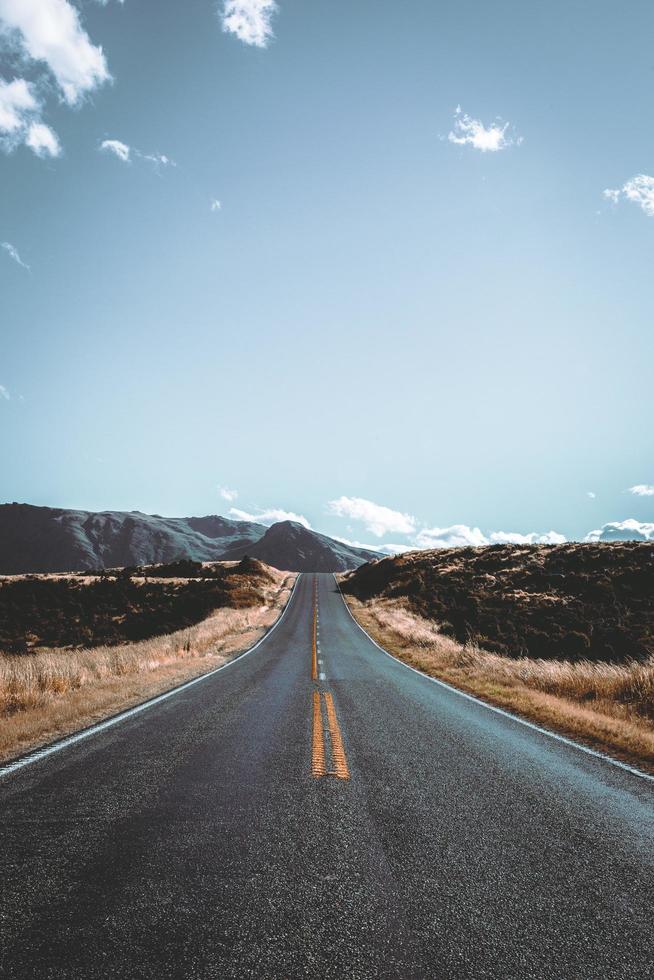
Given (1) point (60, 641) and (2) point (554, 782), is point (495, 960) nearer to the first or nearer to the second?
(2) point (554, 782)

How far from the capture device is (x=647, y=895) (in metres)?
3.20

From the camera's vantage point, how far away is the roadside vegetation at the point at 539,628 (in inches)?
387

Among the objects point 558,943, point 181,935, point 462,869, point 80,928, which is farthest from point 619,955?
point 80,928

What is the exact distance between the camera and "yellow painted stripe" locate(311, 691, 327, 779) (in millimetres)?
5520

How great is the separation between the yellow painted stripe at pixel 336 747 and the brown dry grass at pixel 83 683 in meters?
3.99

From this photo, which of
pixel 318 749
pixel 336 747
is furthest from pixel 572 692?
pixel 318 749

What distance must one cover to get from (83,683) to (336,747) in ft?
26.3

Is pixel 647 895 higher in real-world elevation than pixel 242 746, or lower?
higher

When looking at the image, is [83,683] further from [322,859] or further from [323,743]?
[322,859]

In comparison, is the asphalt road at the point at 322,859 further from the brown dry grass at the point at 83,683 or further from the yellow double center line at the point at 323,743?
the brown dry grass at the point at 83,683

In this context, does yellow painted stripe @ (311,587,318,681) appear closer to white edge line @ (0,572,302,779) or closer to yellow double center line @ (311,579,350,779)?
yellow double center line @ (311,579,350,779)

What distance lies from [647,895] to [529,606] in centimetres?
3011

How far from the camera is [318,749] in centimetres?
637

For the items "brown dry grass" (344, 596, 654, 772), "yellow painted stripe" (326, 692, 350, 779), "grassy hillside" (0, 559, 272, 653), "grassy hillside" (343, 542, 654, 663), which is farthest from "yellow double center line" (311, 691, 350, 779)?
"grassy hillside" (0, 559, 272, 653)
